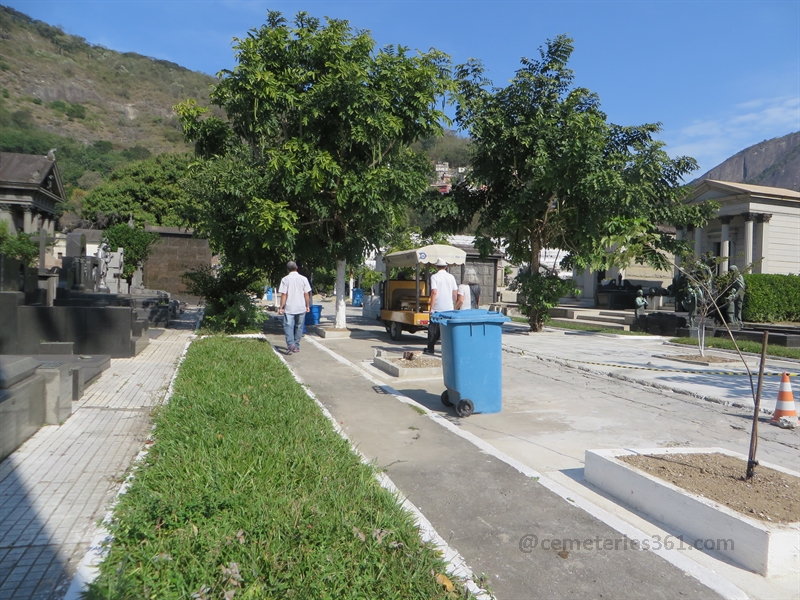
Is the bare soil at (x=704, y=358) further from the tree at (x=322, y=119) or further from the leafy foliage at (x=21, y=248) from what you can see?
the leafy foliage at (x=21, y=248)

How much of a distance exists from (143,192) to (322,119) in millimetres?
46760

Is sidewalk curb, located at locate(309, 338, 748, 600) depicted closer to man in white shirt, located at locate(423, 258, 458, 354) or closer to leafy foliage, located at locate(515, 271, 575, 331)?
man in white shirt, located at locate(423, 258, 458, 354)

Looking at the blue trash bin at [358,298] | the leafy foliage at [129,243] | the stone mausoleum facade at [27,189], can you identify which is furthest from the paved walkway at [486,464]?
the stone mausoleum facade at [27,189]

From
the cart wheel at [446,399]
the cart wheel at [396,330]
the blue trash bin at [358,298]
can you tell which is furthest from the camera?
the blue trash bin at [358,298]

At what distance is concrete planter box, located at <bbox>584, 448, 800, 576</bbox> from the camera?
3.62 metres

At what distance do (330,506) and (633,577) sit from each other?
1811 mm

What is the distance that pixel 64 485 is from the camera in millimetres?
4586

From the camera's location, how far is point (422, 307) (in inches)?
669

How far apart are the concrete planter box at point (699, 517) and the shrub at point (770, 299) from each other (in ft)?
67.6

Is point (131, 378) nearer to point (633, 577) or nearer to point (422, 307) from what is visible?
point (633, 577)

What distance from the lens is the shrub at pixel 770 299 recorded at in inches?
911

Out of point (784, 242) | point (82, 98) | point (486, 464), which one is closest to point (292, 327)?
point (486, 464)

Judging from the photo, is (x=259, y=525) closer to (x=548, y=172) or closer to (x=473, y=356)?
(x=473, y=356)

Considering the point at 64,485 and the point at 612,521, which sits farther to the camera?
the point at 64,485
